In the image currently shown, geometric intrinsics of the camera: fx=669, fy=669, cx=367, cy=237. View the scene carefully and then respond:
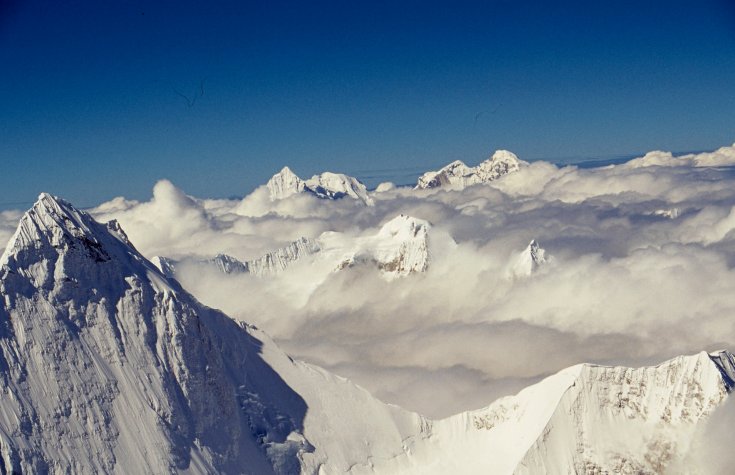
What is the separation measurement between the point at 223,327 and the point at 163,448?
44889 mm

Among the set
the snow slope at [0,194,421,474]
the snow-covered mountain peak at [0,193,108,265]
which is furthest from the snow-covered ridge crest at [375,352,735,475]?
the snow-covered mountain peak at [0,193,108,265]

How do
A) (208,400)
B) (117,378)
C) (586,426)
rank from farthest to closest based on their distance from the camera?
1. (586,426)
2. (208,400)
3. (117,378)

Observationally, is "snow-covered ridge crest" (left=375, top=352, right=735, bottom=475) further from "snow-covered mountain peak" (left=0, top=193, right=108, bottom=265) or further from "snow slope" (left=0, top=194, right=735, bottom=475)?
"snow-covered mountain peak" (left=0, top=193, right=108, bottom=265)

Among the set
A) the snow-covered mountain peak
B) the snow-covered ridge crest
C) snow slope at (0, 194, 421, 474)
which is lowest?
the snow-covered ridge crest

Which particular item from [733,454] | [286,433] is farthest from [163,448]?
[733,454]

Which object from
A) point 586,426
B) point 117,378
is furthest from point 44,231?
point 586,426

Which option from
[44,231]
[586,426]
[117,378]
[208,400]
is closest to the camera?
[44,231]

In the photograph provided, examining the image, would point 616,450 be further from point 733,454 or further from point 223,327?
point 223,327

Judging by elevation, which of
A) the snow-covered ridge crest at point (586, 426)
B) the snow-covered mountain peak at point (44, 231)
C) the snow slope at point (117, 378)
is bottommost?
the snow-covered ridge crest at point (586, 426)

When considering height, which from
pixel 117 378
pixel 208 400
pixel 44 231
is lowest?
pixel 208 400

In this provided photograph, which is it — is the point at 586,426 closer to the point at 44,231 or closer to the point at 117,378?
the point at 117,378

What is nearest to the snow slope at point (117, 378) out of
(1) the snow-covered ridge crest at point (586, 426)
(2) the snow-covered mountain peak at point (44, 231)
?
(2) the snow-covered mountain peak at point (44, 231)

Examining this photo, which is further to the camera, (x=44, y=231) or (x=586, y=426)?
(x=586, y=426)

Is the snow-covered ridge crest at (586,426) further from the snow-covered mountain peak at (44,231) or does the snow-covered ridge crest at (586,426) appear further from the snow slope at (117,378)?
the snow-covered mountain peak at (44,231)
